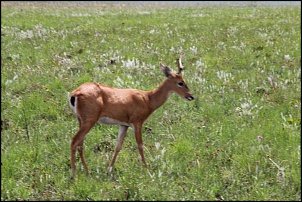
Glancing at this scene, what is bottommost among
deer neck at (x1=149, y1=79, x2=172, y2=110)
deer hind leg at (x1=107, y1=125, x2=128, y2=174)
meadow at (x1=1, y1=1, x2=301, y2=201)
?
meadow at (x1=1, y1=1, x2=301, y2=201)

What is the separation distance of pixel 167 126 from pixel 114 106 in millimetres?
2319

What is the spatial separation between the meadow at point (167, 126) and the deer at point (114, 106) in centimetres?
51

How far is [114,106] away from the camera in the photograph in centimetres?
628

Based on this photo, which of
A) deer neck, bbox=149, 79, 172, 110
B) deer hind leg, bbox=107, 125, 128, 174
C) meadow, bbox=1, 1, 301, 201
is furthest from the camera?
deer neck, bbox=149, 79, 172, 110

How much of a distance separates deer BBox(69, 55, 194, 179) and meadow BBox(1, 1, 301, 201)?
0.51 m

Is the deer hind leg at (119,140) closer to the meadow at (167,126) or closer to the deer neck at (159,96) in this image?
the meadow at (167,126)

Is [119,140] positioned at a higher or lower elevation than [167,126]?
higher

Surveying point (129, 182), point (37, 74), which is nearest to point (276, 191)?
point (129, 182)

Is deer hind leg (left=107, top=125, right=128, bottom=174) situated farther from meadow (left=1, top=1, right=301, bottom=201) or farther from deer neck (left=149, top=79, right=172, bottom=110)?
deer neck (left=149, top=79, right=172, bottom=110)

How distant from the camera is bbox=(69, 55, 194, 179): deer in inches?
233

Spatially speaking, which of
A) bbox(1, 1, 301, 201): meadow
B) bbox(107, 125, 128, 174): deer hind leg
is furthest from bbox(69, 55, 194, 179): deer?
bbox(1, 1, 301, 201): meadow

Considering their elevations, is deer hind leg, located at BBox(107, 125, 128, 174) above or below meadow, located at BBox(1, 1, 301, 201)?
above

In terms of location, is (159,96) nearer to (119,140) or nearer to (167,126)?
(119,140)

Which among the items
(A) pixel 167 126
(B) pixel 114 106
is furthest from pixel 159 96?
(A) pixel 167 126
